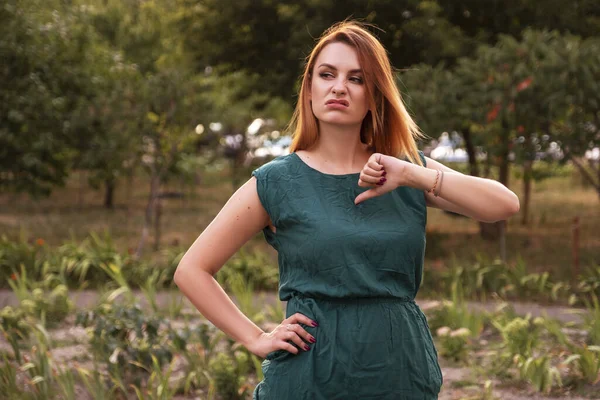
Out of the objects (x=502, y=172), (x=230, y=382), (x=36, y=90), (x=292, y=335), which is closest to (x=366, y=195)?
(x=292, y=335)

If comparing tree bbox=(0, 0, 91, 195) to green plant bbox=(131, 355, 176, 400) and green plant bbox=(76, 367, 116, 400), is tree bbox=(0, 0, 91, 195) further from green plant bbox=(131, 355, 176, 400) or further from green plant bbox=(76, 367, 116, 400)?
green plant bbox=(76, 367, 116, 400)

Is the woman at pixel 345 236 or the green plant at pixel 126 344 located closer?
the woman at pixel 345 236

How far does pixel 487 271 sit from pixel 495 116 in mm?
2258

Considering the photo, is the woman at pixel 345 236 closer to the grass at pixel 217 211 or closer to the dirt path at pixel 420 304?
the dirt path at pixel 420 304

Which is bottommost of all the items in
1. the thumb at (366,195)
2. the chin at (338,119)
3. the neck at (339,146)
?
the thumb at (366,195)

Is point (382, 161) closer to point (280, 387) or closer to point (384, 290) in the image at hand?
point (384, 290)

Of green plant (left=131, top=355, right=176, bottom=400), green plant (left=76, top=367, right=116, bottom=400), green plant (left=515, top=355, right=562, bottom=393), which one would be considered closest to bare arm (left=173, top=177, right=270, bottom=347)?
green plant (left=131, top=355, right=176, bottom=400)

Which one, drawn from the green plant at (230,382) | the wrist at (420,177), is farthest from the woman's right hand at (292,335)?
the green plant at (230,382)

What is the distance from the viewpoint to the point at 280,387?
227cm

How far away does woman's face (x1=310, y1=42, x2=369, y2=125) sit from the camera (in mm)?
2332

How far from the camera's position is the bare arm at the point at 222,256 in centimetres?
234

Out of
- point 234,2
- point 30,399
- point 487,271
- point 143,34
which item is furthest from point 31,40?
point 143,34

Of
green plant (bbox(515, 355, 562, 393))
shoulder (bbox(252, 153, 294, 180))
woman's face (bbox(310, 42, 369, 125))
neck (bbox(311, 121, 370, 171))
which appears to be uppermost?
woman's face (bbox(310, 42, 369, 125))

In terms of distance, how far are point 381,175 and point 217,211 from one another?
22.1 m
